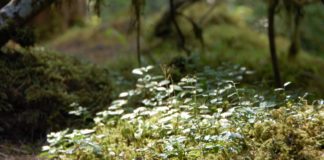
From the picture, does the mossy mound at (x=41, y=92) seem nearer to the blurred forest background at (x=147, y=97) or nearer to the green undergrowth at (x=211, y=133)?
the blurred forest background at (x=147, y=97)

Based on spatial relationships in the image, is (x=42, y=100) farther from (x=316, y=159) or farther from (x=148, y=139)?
(x=316, y=159)

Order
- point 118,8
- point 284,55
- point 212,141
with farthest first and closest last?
point 118,8 < point 284,55 < point 212,141

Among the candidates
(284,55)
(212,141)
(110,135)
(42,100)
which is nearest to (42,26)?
(284,55)

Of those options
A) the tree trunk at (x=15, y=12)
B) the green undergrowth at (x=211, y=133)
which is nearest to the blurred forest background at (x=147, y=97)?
the green undergrowth at (x=211, y=133)

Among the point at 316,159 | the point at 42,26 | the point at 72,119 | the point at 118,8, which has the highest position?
the point at 118,8

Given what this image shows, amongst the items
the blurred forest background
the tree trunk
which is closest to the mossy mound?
the blurred forest background

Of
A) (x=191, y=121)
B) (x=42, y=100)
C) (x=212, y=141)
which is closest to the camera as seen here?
(x=212, y=141)

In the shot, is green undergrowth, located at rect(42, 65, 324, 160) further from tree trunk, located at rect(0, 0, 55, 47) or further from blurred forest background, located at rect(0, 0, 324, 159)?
tree trunk, located at rect(0, 0, 55, 47)

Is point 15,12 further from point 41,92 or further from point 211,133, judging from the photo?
point 211,133
